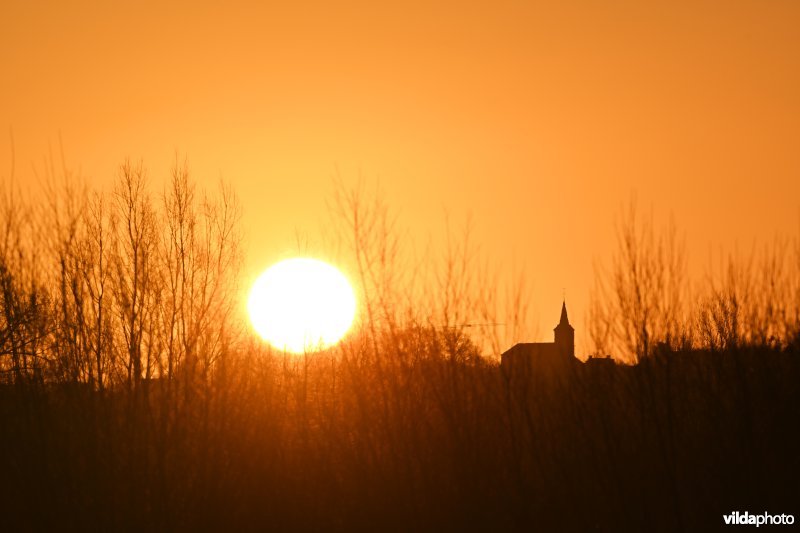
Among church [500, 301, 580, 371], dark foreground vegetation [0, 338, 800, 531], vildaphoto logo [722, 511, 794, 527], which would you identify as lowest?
vildaphoto logo [722, 511, 794, 527]

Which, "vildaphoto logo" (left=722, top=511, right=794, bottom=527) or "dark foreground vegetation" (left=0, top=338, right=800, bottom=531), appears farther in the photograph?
"dark foreground vegetation" (left=0, top=338, right=800, bottom=531)

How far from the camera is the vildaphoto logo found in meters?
12.9

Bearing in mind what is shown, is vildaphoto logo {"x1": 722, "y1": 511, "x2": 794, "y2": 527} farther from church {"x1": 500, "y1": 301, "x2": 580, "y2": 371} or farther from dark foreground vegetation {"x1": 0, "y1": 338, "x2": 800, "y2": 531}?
church {"x1": 500, "y1": 301, "x2": 580, "y2": 371}

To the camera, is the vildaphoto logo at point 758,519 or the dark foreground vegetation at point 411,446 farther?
the dark foreground vegetation at point 411,446

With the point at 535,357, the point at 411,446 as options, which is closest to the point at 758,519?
the point at 535,357

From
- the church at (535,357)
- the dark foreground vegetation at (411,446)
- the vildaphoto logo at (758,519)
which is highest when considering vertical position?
the church at (535,357)

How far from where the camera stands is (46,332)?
55.8 ft

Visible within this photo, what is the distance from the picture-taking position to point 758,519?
12953 millimetres

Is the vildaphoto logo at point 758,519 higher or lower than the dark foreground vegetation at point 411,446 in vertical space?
lower

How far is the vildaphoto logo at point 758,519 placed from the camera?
42.2 ft

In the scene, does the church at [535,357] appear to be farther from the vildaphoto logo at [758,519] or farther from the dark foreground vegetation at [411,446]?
the vildaphoto logo at [758,519]

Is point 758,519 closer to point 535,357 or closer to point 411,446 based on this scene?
point 535,357

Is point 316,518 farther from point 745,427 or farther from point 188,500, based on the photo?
point 745,427

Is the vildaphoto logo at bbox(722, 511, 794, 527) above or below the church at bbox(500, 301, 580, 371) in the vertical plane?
below
